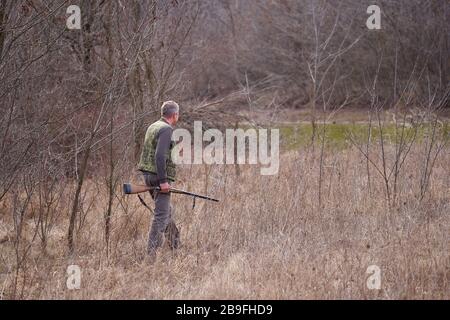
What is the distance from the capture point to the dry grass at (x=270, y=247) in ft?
18.6

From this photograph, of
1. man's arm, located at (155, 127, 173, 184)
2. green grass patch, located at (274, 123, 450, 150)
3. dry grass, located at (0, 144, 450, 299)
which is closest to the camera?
dry grass, located at (0, 144, 450, 299)

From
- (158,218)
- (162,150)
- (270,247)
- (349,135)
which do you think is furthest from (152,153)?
(349,135)

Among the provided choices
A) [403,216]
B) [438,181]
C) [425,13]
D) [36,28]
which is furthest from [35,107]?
[425,13]

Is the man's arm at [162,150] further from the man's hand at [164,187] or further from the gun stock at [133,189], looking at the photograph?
the gun stock at [133,189]

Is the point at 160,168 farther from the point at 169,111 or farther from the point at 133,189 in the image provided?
the point at 169,111

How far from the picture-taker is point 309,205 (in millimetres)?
8430

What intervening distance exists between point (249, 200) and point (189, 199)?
2.83ft

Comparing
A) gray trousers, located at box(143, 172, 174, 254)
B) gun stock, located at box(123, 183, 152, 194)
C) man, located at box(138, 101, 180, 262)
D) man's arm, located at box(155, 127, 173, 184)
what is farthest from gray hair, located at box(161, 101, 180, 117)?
gun stock, located at box(123, 183, 152, 194)

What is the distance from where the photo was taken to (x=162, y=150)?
257 inches

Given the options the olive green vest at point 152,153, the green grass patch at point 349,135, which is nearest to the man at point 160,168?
the olive green vest at point 152,153

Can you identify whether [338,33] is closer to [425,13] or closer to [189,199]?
[425,13]

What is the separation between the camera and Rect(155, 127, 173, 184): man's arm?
21.4 feet

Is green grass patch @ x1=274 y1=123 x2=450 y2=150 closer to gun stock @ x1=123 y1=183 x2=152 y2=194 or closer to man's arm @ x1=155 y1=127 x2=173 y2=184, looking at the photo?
man's arm @ x1=155 y1=127 x2=173 y2=184

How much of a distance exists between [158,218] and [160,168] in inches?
20.2
